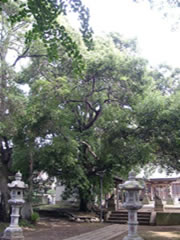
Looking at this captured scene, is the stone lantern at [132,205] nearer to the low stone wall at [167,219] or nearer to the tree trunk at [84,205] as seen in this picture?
the low stone wall at [167,219]

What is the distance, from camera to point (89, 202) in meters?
18.3

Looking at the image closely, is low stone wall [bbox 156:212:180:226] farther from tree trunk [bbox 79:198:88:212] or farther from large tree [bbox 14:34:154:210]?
tree trunk [bbox 79:198:88:212]

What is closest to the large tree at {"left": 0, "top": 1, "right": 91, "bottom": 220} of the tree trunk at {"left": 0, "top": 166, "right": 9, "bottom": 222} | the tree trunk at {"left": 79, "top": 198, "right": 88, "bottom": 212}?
the tree trunk at {"left": 0, "top": 166, "right": 9, "bottom": 222}

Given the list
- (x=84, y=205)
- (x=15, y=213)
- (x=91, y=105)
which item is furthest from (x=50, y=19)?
(x=84, y=205)

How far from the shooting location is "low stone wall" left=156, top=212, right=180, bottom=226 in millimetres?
13852

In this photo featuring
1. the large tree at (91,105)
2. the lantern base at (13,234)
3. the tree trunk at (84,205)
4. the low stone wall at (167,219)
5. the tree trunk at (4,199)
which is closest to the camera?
Answer: the lantern base at (13,234)

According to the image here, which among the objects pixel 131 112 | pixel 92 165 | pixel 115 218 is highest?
pixel 131 112

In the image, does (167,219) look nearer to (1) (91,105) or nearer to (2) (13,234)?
(1) (91,105)

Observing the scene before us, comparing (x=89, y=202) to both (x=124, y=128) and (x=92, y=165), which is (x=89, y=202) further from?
(x=124, y=128)

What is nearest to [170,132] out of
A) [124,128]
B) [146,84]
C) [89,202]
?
[124,128]

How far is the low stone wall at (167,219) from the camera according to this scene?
45.4ft

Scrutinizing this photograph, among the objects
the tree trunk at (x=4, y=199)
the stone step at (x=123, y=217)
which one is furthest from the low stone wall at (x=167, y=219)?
the tree trunk at (x=4, y=199)

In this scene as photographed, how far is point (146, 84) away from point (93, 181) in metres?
8.49

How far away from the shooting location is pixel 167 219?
1409cm
